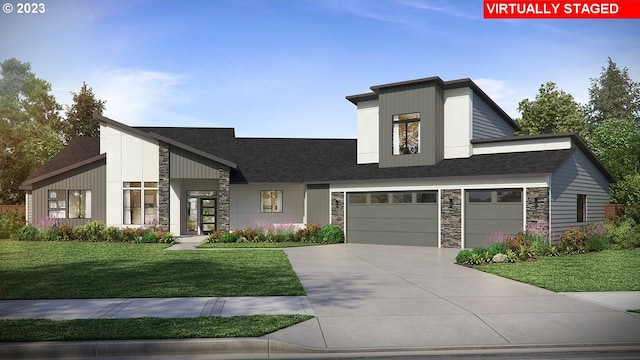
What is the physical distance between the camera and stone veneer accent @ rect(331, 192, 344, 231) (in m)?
26.2

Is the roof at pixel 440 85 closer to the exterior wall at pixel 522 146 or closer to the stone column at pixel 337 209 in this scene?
→ the exterior wall at pixel 522 146

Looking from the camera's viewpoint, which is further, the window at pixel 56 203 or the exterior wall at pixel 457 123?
the window at pixel 56 203

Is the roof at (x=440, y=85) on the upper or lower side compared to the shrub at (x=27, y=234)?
upper

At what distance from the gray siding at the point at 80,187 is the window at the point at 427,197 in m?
16.6

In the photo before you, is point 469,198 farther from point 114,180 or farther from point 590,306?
point 114,180

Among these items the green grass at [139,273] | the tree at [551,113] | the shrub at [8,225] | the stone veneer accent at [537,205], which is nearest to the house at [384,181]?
the stone veneer accent at [537,205]

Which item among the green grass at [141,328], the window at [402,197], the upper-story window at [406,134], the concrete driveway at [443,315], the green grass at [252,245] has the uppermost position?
the upper-story window at [406,134]

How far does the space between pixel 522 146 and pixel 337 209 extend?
935 cm

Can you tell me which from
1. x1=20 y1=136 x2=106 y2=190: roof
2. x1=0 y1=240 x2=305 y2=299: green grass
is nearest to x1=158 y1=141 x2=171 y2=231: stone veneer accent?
x1=20 y1=136 x2=106 y2=190: roof

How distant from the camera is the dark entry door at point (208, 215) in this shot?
30.0 metres

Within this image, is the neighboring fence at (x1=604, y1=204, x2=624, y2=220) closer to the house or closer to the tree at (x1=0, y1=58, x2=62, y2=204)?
the house

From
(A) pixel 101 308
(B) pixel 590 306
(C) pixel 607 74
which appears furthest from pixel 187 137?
(C) pixel 607 74

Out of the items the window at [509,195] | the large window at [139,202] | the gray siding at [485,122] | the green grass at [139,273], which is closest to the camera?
the green grass at [139,273]

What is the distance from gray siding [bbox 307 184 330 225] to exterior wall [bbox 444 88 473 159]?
21.4 ft
